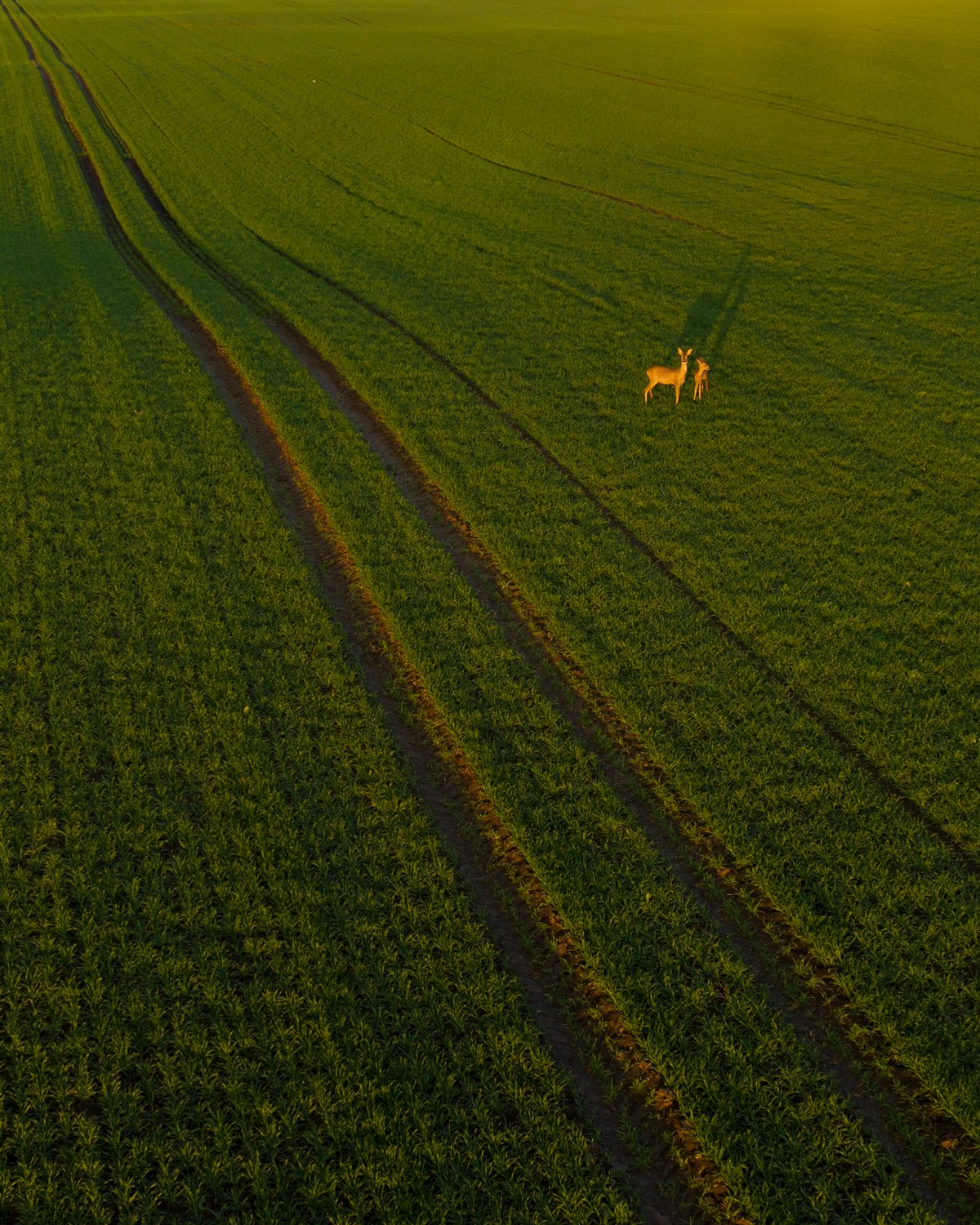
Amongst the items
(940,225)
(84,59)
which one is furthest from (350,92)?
(940,225)

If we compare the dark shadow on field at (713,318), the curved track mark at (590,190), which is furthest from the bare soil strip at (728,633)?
the curved track mark at (590,190)

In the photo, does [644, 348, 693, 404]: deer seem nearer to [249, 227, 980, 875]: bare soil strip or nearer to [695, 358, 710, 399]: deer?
[695, 358, 710, 399]: deer

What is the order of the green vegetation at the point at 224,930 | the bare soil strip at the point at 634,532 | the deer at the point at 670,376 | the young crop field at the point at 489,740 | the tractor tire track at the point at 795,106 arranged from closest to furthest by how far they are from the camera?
the green vegetation at the point at 224,930
the young crop field at the point at 489,740
the bare soil strip at the point at 634,532
the deer at the point at 670,376
the tractor tire track at the point at 795,106

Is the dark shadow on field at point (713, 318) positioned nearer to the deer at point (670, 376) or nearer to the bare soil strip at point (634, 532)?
the deer at point (670, 376)

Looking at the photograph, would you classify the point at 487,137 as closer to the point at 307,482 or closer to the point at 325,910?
the point at 307,482

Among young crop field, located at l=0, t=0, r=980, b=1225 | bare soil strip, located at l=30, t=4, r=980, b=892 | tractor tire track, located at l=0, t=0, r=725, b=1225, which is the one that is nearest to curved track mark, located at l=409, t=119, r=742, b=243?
bare soil strip, located at l=30, t=4, r=980, b=892
